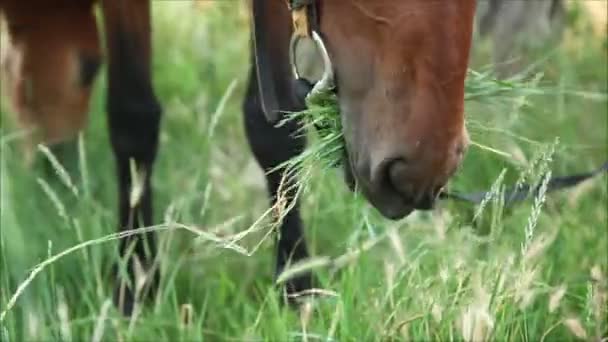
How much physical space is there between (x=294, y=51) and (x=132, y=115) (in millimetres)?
895

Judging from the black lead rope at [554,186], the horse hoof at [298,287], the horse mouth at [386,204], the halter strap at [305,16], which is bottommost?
the horse hoof at [298,287]

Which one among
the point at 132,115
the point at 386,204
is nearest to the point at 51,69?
the point at 132,115

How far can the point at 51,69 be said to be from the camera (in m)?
3.49

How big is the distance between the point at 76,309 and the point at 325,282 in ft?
1.96

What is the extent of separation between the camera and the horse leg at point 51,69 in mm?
3424

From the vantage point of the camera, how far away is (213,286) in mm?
2766

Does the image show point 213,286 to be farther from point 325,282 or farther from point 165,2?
point 165,2

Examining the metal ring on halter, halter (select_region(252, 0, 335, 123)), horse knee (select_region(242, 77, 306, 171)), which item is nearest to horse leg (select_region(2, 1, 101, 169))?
horse knee (select_region(242, 77, 306, 171))

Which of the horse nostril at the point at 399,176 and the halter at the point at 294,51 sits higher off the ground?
the halter at the point at 294,51

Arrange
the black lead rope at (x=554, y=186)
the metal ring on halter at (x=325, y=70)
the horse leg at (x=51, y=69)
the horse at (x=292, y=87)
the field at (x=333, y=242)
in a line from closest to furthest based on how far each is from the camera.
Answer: the horse at (x=292, y=87)
the metal ring on halter at (x=325, y=70)
the field at (x=333, y=242)
the black lead rope at (x=554, y=186)
the horse leg at (x=51, y=69)

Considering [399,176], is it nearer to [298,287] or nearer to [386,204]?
[386,204]

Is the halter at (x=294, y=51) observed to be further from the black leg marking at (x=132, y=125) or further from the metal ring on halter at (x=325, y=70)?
the black leg marking at (x=132, y=125)

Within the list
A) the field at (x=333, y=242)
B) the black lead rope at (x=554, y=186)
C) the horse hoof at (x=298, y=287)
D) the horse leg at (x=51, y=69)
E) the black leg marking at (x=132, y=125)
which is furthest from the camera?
the horse leg at (x=51, y=69)

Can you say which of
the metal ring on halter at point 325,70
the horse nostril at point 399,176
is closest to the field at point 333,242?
the horse nostril at point 399,176
